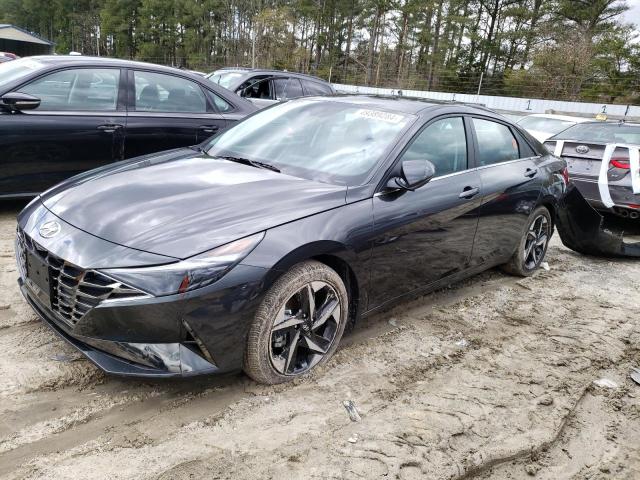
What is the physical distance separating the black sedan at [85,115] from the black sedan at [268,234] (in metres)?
1.84

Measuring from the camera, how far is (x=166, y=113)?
559cm

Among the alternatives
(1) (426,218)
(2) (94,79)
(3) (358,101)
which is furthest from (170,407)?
(2) (94,79)

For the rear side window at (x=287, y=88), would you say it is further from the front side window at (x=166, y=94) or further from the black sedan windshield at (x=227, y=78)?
the front side window at (x=166, y=94)

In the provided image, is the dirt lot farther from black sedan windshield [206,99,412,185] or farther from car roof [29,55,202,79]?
car roof [29,55,202,79]

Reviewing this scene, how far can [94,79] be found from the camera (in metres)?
5.17

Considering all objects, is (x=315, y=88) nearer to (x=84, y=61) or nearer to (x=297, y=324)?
(x=84, y=61)

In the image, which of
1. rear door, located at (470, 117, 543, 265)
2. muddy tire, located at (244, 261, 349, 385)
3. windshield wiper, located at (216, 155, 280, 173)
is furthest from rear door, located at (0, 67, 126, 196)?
rear door, located at (470, 117, 543, 265)

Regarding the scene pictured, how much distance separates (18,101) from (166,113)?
1413mm

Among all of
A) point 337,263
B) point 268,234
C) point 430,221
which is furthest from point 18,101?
point 430,221

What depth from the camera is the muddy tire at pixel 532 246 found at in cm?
481

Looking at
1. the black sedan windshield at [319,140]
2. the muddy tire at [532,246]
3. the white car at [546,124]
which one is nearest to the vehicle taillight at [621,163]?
the muddy tire at [532,246]

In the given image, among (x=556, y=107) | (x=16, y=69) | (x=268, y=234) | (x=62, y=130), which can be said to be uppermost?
(x=556, y=107)

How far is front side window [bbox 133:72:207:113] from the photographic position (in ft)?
17.9

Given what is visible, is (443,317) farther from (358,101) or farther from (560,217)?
(560,217)
